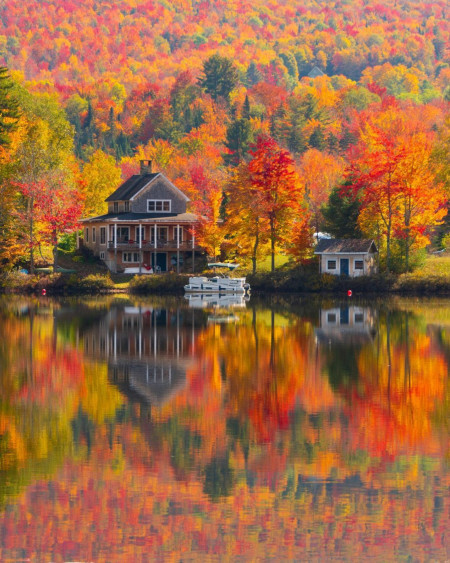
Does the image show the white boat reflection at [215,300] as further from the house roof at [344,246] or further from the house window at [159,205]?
the house window at [159,205]

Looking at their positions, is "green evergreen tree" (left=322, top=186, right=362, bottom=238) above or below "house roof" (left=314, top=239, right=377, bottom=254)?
above

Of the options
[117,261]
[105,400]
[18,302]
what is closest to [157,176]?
[117,261]

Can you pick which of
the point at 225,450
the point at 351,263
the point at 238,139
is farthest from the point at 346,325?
the point at 238,139

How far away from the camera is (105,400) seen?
1156 inches

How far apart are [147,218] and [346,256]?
→ 19590mm

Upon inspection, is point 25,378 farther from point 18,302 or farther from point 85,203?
point 85,203

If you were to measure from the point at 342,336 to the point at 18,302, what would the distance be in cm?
3241

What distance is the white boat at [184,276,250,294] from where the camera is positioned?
3258 inches

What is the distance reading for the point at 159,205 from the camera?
3861 inches

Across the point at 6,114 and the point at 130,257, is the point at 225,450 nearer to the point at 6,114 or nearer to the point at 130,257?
the point at 130,257

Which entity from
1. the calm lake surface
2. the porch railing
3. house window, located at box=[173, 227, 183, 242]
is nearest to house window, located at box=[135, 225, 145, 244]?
the porch railing

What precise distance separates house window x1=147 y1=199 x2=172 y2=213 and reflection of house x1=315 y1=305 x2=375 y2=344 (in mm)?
34790

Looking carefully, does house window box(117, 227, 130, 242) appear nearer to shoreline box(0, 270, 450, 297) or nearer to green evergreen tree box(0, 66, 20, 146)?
shoreline box(0, 270, 450, 297)

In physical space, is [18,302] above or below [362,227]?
below
